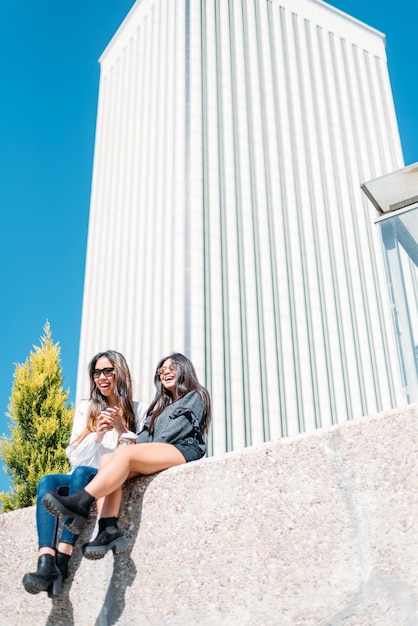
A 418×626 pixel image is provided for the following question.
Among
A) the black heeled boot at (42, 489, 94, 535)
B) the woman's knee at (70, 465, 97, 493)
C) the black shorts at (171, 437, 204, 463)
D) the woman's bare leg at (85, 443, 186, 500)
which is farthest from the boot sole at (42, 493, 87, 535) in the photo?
the black shorts at (171, 437, 204, 463)

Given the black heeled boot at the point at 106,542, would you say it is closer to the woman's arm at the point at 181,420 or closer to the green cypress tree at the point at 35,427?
the woman's arm at the point at 181,420

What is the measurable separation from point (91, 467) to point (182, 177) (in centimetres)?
1929

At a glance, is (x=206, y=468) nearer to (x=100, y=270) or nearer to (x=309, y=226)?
(x=309, y=226)

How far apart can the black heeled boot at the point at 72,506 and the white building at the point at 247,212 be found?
52.1 feet

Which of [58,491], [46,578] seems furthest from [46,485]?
[46,578]

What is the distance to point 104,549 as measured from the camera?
310 centimetres

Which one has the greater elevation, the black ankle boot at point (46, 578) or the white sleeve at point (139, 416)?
the white sleeve at point (139, 416)

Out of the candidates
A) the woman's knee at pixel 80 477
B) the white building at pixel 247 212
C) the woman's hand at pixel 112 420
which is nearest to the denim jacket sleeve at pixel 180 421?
the woman's hand at pixel 112 420

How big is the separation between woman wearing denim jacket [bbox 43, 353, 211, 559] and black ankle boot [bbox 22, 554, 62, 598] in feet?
0.72

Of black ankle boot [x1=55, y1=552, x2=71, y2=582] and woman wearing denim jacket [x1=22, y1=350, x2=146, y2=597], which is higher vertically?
woman wearing denim jacket [x1=22, y1=350, x2=146, y2=597]

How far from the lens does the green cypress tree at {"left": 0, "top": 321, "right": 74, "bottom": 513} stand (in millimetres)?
14859

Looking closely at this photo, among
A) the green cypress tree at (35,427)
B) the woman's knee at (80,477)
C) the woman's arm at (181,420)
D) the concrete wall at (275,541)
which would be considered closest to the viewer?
the concrete wall at (275,541)

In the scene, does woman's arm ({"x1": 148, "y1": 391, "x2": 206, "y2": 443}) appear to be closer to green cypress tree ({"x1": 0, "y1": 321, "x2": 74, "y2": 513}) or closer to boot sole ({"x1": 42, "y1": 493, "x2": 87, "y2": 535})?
boot sole ({"x1": 42, "y1": 493, "x2": 87, "y2": 535})

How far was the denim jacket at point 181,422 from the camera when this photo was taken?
12.2 feet
